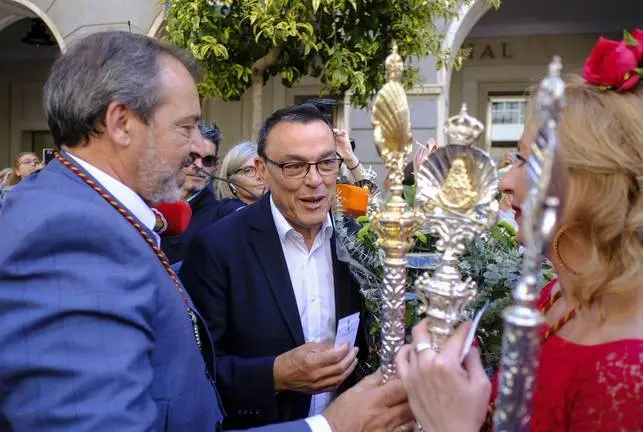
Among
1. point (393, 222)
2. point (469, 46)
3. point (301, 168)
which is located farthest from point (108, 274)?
point (469, 46)

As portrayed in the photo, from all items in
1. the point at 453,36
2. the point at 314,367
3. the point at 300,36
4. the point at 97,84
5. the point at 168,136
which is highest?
the point at 453,36

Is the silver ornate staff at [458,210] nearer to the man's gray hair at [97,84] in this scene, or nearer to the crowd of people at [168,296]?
the crowd of people at [168,296]

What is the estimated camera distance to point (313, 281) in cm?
206

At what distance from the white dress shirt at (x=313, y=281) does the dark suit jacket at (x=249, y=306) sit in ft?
0.16

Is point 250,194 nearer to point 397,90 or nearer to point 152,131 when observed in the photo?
point 152,131

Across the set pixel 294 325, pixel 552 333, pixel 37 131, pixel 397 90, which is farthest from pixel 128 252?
pixel 37 131

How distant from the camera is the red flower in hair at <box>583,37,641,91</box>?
3.95ft

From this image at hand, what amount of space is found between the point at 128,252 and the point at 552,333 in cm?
93

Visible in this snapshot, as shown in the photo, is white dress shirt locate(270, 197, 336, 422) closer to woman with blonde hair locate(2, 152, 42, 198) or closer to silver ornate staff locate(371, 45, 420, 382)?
silver ornate staff locate(371, 45, 420, 382)

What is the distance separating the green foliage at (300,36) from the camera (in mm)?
4461

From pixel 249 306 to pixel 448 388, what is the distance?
1.01 metres

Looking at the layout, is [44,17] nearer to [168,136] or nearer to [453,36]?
[453,36]

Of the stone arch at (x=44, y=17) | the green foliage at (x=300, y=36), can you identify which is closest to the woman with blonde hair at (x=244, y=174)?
the green foliage at (x=300, y=36)

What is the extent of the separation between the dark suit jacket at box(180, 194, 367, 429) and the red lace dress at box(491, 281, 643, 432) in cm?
79
